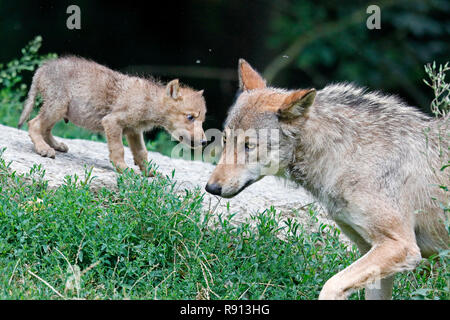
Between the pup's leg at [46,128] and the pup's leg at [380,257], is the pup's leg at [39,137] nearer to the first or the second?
the pup's leg at [46,128]

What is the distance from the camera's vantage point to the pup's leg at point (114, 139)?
716 centimetres

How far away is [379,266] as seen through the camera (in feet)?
15.2

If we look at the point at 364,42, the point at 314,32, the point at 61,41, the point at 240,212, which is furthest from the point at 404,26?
the point at 240,212

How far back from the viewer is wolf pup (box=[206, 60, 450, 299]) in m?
4.87

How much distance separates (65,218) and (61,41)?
27.2ft

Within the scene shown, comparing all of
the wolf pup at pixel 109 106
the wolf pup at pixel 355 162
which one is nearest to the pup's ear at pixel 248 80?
the wolf pup at pixel 355 162

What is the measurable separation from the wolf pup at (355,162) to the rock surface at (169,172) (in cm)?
77

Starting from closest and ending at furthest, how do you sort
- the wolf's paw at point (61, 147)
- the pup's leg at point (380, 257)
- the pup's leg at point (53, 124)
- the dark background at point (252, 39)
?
1. the pup's leg at point (380, 257)
2. the pup's leg at point (53, 124)
3. the wolf's paw at point (61, 147)
4. the dark background at point (252, 39)

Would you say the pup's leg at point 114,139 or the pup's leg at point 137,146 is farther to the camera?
the pup's leg at point 137,146

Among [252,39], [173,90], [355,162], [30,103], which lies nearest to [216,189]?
[355,162]

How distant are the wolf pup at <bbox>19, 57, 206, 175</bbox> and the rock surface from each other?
0.72ft

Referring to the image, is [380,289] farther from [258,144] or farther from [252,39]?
[252,39]

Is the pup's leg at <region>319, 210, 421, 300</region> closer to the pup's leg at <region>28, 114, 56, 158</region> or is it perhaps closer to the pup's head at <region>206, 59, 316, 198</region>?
the pup's head at <region>206, 59, 316, 198</region>
